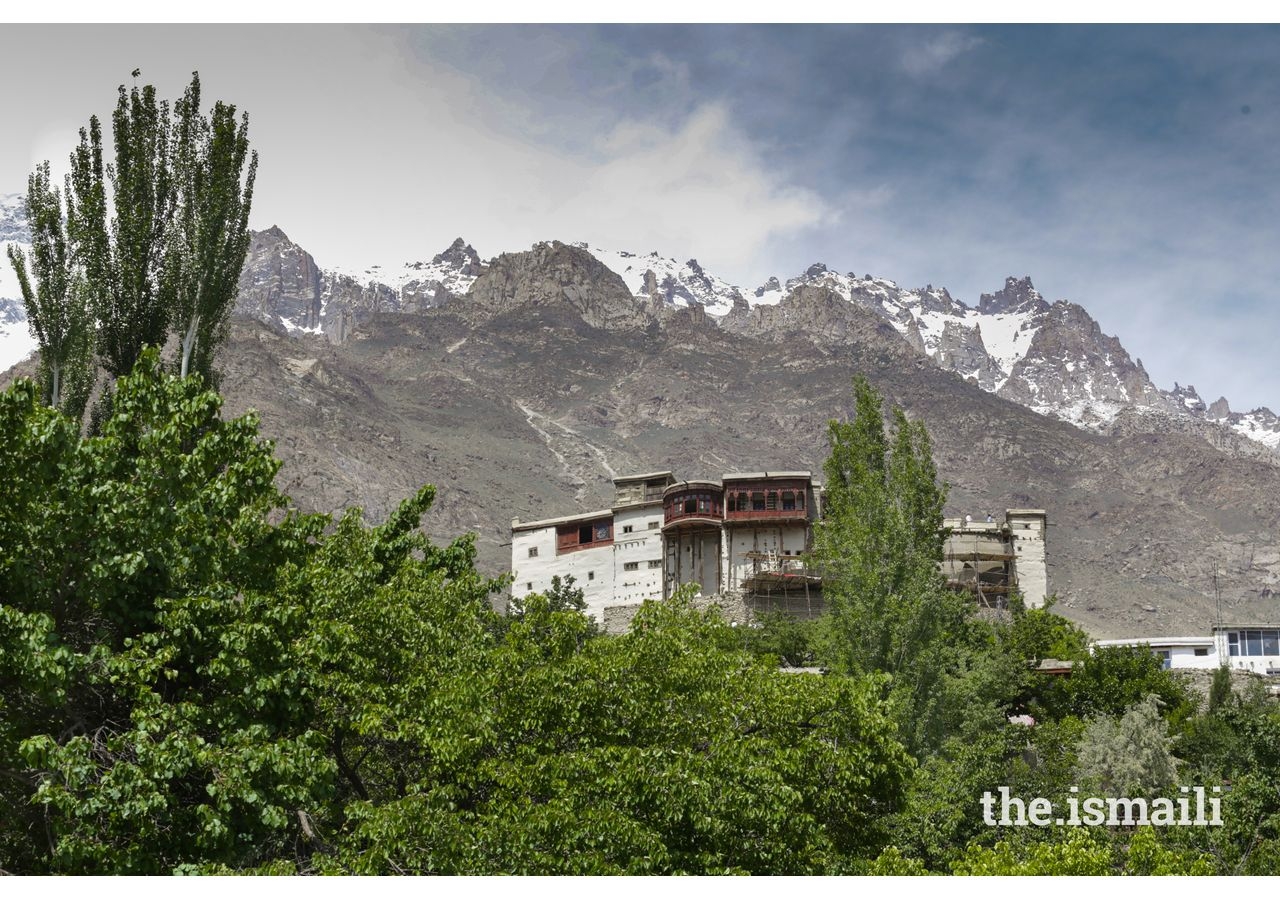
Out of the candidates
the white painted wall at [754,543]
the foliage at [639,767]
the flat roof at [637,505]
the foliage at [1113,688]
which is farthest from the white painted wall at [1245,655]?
the foliage at [639,767]

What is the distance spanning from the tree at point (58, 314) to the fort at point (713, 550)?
32.8m

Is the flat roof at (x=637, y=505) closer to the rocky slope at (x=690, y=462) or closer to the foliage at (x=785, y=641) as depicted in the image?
the foliage at (x=785, y=641)

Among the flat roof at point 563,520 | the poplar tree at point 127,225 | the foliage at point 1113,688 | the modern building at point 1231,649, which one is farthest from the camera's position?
the flat roof at point 563,520

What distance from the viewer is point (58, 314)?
72.2 feet

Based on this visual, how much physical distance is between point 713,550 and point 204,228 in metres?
36.7

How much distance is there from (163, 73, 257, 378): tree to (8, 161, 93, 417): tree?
1724 mm

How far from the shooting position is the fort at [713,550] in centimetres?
5241

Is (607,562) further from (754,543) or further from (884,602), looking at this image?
(884,602)

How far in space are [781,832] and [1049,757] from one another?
59.4 ft

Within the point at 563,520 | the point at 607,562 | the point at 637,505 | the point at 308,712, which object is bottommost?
the point at 308,712

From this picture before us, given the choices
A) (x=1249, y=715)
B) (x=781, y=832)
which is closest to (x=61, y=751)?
(x=781, y=832)

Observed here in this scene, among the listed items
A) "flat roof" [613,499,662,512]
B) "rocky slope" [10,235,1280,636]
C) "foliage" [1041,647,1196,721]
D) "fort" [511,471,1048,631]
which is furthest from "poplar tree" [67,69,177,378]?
"rocky slope" [10,235,1280,636]

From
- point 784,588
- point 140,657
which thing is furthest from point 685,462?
point 140,657

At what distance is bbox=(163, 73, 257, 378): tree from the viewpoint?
2212cm
